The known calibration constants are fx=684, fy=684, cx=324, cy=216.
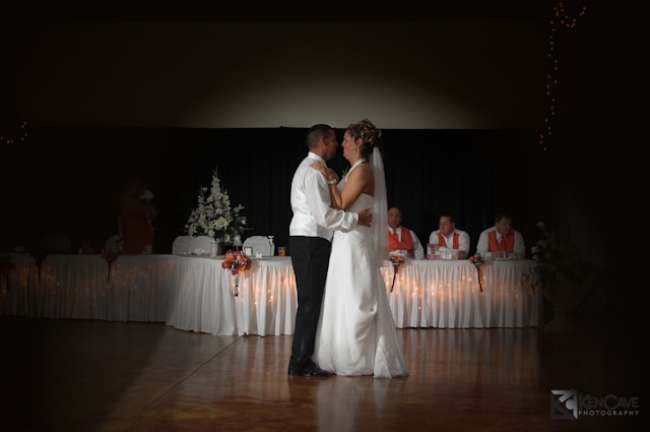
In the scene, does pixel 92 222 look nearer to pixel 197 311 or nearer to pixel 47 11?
pixel 47 11

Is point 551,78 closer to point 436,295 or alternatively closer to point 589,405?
point 436,295

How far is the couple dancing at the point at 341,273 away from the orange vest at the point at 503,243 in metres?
3.93

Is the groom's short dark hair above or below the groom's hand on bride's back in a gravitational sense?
above

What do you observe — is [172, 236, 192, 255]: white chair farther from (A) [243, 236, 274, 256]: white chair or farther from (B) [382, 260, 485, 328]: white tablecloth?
(B) [382, 260, 485, 328]: white tablecloth

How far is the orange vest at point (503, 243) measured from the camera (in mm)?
9062

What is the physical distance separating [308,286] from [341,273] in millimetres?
298

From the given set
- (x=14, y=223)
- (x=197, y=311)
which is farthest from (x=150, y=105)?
(x=197, y=311)

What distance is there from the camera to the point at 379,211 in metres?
5.60

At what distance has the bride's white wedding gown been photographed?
5406 mm

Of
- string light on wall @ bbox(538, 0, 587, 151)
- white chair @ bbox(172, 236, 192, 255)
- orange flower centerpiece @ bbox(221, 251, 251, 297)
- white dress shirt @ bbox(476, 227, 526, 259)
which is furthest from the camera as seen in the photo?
string light on wall @ bbox(538, 0, 587, 151)

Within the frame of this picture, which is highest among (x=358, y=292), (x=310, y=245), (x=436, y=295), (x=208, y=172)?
(x=208, y=172)

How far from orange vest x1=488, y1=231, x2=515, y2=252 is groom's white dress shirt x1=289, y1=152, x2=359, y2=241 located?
4206 millimetres

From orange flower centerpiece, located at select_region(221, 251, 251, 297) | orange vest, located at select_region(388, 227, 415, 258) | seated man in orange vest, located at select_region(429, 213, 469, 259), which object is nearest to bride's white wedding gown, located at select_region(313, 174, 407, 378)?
orange flower centerpiece, located at select_region(221, 251, 251, 297)

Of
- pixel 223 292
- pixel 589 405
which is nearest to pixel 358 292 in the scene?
pixel 589 405
